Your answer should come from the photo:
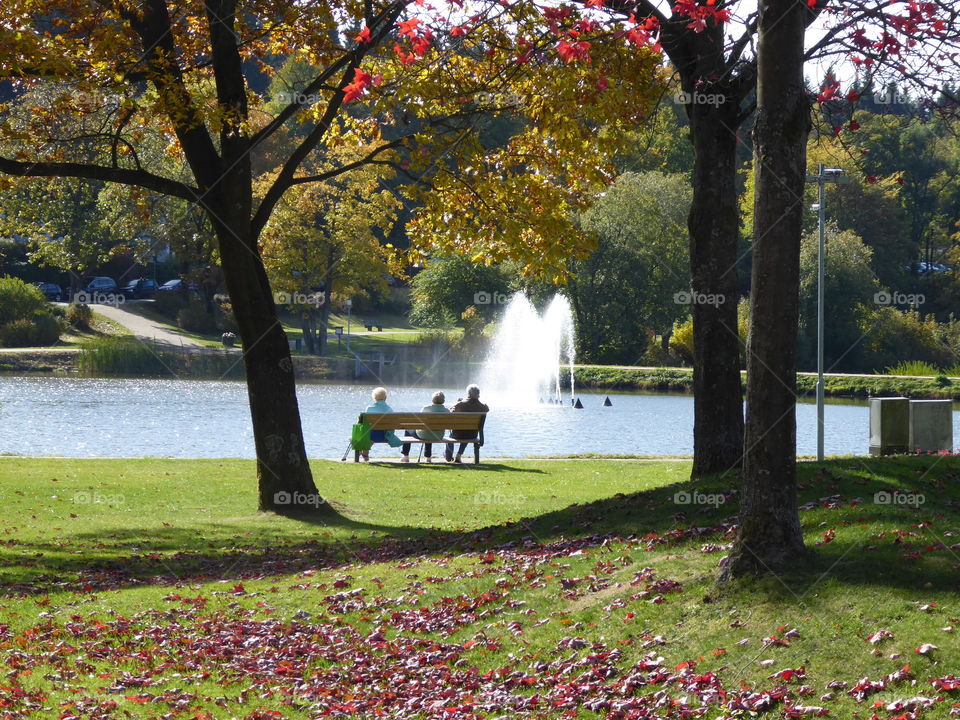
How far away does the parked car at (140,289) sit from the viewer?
74062 mm

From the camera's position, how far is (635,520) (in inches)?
443

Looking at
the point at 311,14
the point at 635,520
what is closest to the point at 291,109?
the point at 311,14

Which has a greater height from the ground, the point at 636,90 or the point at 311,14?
the point at 311,14

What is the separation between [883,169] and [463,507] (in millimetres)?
63707

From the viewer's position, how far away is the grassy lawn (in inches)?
277

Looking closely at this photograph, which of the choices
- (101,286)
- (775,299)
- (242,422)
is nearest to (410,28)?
(775,299)

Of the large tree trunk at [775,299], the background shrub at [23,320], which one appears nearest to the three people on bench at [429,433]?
the large tree trunk at [775,299]

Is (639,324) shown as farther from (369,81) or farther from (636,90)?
(369,81)

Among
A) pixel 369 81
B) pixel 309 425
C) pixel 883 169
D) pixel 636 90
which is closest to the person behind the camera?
pixel 369 81

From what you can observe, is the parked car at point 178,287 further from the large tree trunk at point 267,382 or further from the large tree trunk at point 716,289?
the large tree trunk at point 716,289

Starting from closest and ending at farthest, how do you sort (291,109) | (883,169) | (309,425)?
(291,109), (309,425), (883,169)

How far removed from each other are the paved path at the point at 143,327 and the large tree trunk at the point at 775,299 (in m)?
53.2

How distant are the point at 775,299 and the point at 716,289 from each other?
4725 millimetres

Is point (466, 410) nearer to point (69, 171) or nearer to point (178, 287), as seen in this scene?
point (69, 171)
